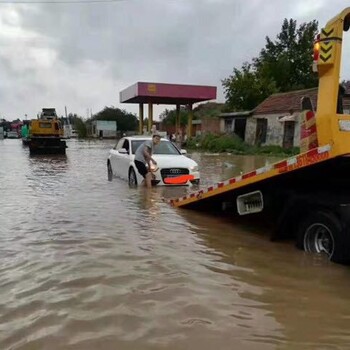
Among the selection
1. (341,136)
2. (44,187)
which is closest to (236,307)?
(341,136)

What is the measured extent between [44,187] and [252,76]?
38124 millimetres

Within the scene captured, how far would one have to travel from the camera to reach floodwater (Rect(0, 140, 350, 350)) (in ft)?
11.0

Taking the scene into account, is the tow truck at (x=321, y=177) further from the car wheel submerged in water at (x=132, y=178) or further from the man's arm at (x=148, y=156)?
the car wheel submerged in water at (x=132, y=178)

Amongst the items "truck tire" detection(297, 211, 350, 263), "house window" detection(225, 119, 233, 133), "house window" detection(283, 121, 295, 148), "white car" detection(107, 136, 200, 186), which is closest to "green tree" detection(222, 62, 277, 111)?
"house window" detection(225, 119, 233, 133)

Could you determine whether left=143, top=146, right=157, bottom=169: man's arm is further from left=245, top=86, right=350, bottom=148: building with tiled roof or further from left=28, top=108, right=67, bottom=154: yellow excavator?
left=28, top=108, right=67, bottom=154: yellow excavator

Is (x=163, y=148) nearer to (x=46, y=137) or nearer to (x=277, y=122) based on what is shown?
(x=46, y=137)

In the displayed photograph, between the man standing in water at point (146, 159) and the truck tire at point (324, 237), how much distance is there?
6.15 meters

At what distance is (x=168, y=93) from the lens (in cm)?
3988

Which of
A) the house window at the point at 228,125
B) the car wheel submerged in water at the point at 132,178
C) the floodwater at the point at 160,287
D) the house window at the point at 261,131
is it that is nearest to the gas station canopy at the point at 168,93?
the house window at the point at 228,125

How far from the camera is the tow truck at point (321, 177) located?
198 inches

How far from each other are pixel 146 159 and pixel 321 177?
6.33 metres

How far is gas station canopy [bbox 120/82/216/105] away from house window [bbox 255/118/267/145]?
20.1 feet

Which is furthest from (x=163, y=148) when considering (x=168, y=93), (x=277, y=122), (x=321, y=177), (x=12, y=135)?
(x=12, y=135)

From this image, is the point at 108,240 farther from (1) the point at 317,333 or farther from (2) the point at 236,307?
(1) the point at 317,333
